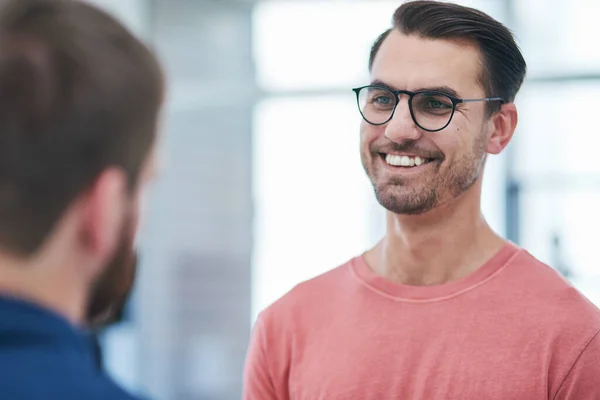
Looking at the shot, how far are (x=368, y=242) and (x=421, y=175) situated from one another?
106 inches

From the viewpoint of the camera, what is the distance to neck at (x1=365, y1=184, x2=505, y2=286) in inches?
57.4

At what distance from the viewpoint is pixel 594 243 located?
3676 millimetres

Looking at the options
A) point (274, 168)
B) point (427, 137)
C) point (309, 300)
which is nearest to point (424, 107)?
point (427, 137)

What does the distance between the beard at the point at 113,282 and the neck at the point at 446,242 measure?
78cm

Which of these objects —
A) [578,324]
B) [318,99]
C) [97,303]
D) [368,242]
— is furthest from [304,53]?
[97,303]

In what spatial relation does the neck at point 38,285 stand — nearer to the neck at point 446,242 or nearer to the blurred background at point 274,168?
the neck at point 446,242

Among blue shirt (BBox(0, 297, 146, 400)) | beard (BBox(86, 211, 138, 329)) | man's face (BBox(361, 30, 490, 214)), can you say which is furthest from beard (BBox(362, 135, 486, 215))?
blue shirt (BBox(0, 297, 146, 400))

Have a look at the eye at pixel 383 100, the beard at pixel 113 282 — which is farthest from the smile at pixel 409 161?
the beard at pixel 113 282

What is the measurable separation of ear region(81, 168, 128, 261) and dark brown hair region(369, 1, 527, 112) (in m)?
0.90

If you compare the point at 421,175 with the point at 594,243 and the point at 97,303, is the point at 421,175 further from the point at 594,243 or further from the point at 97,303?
the point at 594,243

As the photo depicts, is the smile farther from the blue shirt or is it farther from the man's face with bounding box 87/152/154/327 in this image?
the blue shirt

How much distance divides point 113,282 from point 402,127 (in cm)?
77

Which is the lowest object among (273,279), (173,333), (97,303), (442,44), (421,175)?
(173,333)

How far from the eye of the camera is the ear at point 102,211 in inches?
27.3
